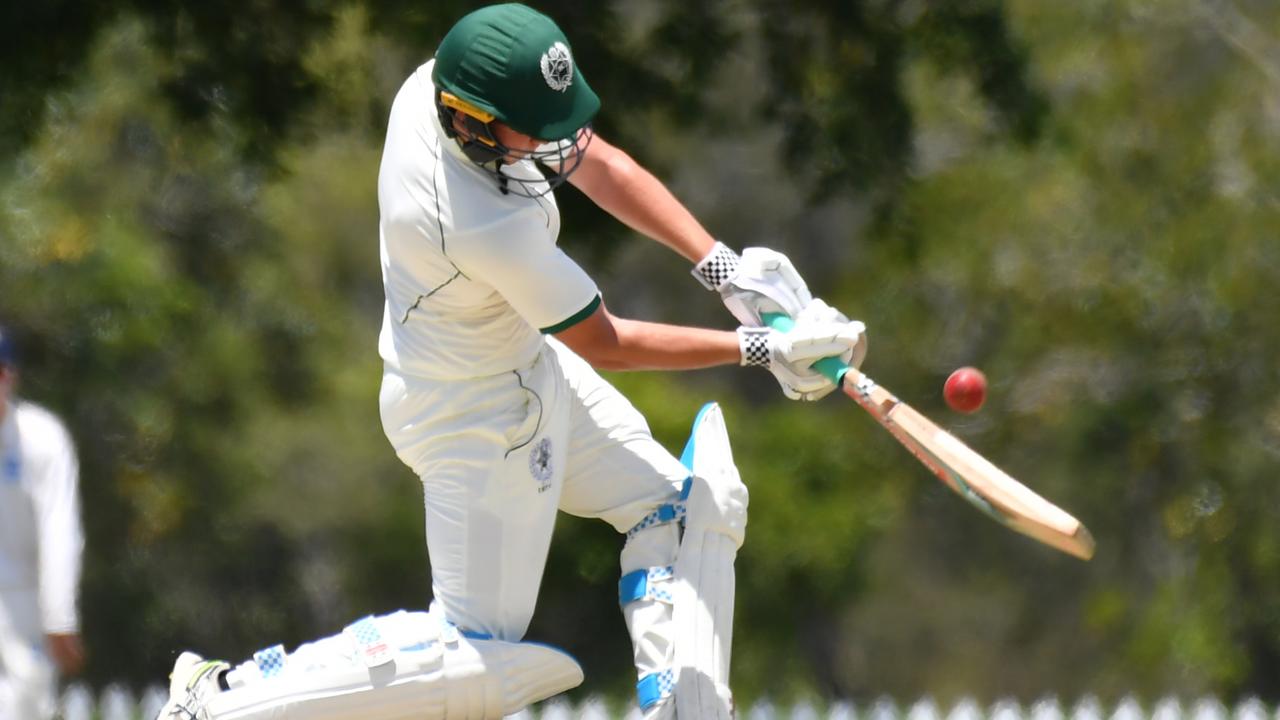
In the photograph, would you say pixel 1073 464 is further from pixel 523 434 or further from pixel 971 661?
pixel 523 434

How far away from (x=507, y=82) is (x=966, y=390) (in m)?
1.14

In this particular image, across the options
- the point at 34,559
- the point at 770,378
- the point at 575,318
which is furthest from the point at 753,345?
the point at 770,378

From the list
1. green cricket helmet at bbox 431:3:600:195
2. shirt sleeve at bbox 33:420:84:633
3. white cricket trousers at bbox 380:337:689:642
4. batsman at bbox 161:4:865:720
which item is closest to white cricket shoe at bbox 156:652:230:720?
batsman at bbox 161:4:865:720

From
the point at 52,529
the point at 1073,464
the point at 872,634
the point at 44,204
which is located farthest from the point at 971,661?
the point at 52,529

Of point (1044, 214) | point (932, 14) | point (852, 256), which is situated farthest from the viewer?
point (852, 256)

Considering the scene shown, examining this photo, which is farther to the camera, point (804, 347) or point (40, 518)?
point (40, 518)

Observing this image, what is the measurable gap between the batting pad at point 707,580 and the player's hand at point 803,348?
322 mm

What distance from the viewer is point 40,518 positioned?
4.66 m

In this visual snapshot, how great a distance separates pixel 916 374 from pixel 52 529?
11024mm

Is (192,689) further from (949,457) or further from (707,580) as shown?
(949,457)

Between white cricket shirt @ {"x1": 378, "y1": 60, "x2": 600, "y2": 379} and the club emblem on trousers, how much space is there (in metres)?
0.18

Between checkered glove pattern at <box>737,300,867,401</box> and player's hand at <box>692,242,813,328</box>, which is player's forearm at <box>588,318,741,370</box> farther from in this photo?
player's hand at <box>692,242,813,328</box>

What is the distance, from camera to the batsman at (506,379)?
3.67 m

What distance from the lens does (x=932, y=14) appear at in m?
8.05
